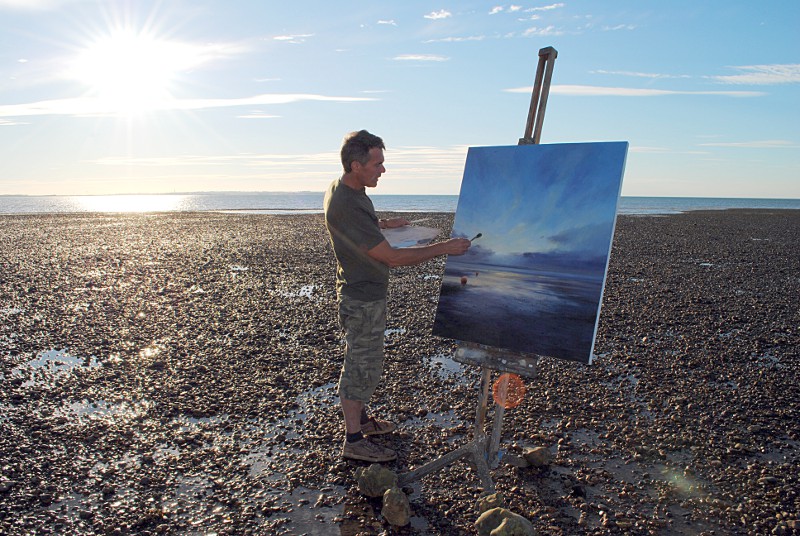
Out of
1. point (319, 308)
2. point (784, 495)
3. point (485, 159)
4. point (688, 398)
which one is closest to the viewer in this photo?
point (784, 495)

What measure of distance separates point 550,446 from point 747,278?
12.1 meters

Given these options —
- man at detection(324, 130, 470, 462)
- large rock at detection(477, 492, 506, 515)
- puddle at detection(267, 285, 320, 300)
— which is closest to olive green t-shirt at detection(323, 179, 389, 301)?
man at detection(324, 130, 470, 462)

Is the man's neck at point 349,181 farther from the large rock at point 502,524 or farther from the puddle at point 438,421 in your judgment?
the puddle at point 438,421

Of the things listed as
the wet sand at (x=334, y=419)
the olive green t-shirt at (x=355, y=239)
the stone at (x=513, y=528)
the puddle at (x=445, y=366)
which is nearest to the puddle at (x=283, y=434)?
the wet sand at (x=334, y=419)

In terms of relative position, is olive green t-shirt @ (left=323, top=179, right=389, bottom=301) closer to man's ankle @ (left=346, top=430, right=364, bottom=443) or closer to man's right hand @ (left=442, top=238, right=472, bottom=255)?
man's right hand @ (left=442, top=238, right=472, bottom=255)

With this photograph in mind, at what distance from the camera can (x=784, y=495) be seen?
175 inches

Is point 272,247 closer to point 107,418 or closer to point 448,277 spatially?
point 107,418

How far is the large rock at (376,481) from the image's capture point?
435 centimetres

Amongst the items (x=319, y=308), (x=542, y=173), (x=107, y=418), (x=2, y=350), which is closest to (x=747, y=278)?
(x=319, y=308)

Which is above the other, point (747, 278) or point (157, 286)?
point (747, 278)

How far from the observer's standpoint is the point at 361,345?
471 cm

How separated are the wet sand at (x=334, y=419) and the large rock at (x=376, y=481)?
0.10 m

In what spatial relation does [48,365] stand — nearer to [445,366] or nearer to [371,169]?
[445,366]

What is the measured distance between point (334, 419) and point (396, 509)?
6.66ft
